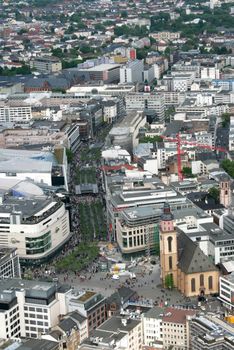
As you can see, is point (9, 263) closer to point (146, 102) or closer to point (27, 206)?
point (27, 206)

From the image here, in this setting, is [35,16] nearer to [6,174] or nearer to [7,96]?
[7,96]

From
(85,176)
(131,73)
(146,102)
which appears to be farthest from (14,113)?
(85,176)

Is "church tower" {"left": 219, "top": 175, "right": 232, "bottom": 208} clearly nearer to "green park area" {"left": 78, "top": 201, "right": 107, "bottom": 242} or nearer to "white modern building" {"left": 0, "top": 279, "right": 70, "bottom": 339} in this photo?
"green park area" {"left": 78, "top": 201, "right": 107, "bottom": 242}

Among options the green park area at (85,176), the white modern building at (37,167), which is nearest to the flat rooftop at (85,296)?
the white modern building at (37,167)

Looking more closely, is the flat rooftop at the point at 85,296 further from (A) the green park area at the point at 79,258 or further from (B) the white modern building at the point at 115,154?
(B) the white modern building at the point at 115,154

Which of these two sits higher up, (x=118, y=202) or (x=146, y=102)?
(x=118, y=202)

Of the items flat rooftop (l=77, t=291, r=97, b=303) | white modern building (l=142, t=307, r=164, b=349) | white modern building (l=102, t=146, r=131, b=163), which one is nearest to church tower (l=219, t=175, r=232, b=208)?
white modern building (l=102, t=146, r=131, b=163)
